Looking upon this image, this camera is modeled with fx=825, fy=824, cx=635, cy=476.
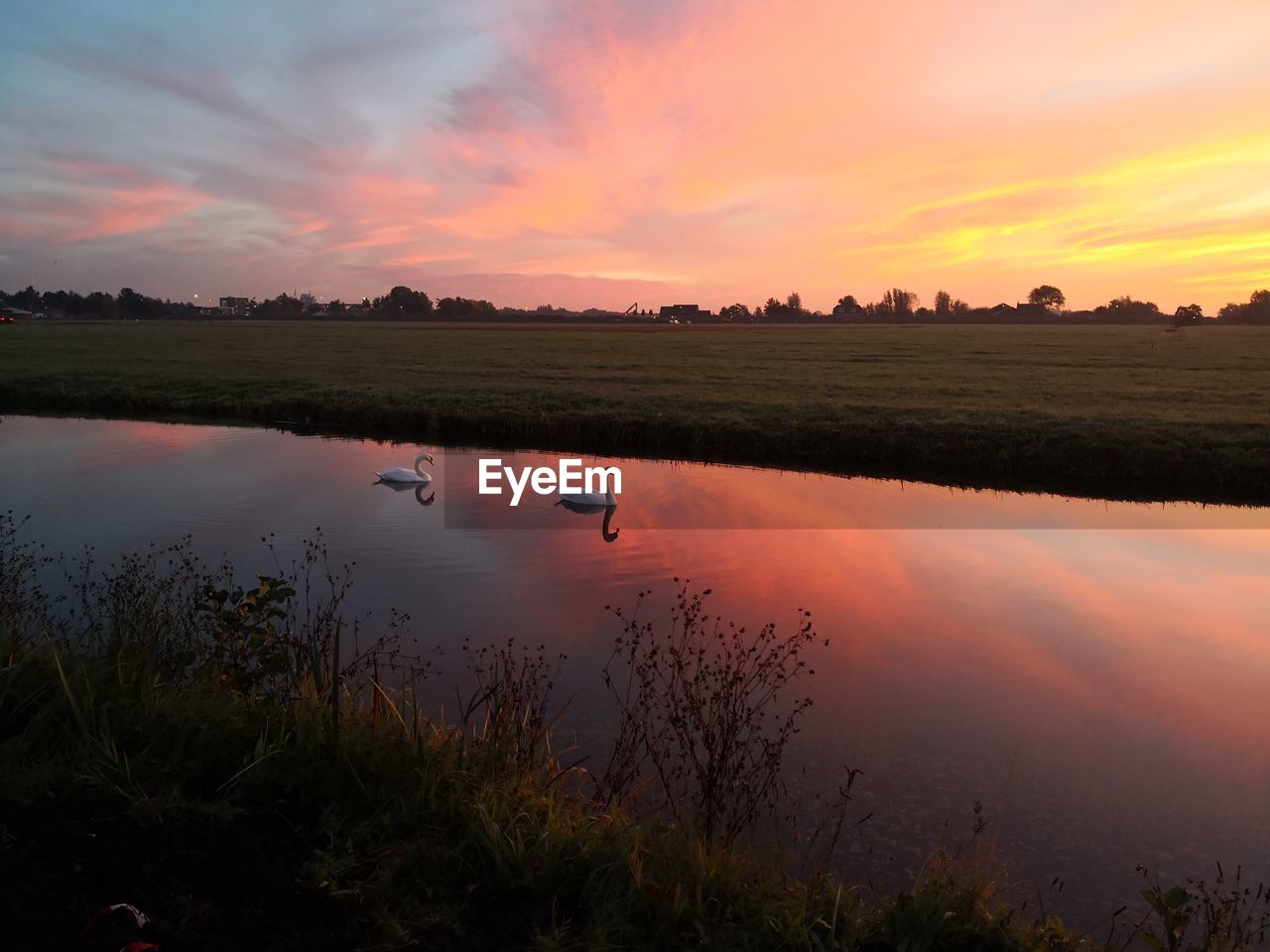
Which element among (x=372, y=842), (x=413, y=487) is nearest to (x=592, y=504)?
(x=413, y=487)

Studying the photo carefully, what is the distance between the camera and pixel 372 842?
4.24 metres

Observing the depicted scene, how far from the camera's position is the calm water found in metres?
5.90

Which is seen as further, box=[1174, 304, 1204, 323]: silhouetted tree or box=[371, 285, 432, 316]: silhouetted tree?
box=[371, 285, 432, 316]: silhouetted tree

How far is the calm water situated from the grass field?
2.36 meters

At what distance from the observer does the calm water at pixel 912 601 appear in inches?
232

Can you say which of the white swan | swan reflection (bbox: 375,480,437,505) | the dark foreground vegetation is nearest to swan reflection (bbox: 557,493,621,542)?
swan reflection (bbox: 375,480,437,505)

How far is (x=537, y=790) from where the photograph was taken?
4.93 meters

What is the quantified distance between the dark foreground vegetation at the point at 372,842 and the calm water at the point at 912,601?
0.93 meters

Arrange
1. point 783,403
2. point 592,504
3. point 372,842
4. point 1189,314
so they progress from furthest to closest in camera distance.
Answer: point 1189,314 < point 783,403 < point 592,504 < point 372,842

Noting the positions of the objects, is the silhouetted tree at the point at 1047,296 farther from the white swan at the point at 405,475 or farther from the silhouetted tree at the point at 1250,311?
the white swan at the point at 405,475

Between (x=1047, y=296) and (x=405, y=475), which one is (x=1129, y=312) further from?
(x=405, y=475)

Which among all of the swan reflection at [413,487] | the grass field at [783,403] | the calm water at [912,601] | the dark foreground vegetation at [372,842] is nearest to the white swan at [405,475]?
the swan reflection at [413,487]

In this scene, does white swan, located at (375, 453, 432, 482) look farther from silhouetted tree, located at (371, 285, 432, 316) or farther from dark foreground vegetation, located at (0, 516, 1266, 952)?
silhouetted tree, located at (371, 285, 432, 316)

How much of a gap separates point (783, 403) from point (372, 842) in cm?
2257
